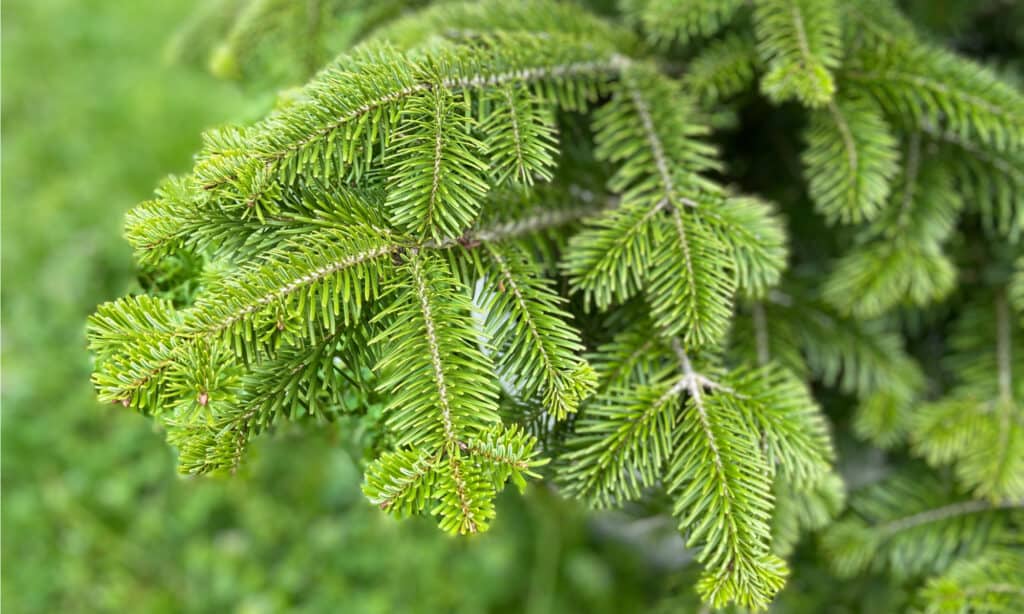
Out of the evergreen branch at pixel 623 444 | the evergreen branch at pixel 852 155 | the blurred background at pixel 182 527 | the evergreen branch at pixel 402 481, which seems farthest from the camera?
the blurred background at pixel 182 527

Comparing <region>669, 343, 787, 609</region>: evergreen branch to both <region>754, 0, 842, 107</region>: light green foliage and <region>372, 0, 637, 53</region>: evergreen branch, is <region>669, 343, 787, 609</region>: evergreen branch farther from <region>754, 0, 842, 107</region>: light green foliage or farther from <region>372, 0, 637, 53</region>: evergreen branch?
<region>372, 0, 637, 53</region>: evergreen branch

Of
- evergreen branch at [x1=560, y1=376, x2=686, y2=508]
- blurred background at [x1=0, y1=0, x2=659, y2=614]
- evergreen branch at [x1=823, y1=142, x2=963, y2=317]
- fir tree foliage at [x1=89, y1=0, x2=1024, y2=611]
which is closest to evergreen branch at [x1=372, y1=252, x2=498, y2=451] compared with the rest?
fir tree foliage at [x1=89, y1=0, x2=1024, y2=611]

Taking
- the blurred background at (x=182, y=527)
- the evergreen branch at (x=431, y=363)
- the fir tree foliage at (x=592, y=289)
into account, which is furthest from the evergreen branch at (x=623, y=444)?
the blurred background at (x=182, y=527)

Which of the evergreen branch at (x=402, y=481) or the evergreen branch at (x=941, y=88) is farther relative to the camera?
the evergreen branch at (x=941, y=88)

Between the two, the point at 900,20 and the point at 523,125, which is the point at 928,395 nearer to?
the point at 900,20

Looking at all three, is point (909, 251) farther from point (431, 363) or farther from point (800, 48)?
point (431, 363)

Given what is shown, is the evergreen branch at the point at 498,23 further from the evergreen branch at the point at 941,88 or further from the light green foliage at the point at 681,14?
the evergreen branch at the point at 941,88
